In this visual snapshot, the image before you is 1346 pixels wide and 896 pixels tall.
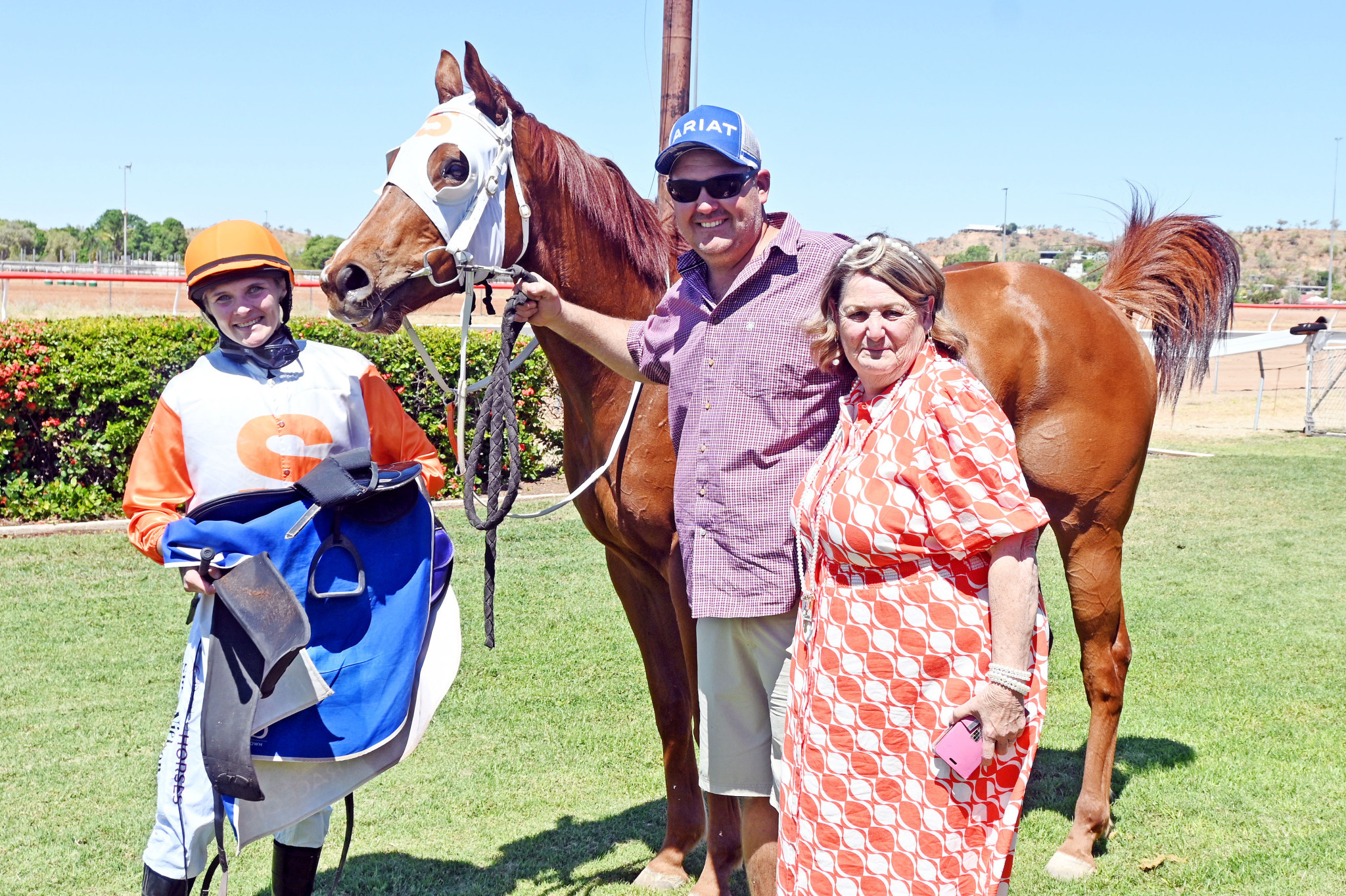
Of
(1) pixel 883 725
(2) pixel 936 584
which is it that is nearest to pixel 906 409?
(2) pixel 936 584

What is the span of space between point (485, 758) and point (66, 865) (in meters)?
1.58

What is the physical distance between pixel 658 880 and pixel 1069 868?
143 centimetres

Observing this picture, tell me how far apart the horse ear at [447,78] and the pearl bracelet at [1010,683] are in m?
2.33

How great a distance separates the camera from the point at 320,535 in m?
2.65

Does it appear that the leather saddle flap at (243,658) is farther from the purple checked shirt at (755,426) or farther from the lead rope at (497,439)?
the purple checked shirt at (755,426)

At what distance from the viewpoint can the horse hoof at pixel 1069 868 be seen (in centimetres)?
366

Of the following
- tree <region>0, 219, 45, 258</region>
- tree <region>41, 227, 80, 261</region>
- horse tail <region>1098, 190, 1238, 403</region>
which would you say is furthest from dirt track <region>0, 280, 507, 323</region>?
tree <region>0, 219, 45, 258</region>

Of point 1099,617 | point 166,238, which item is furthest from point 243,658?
point 166,238

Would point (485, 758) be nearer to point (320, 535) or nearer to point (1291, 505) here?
point (320, 535)

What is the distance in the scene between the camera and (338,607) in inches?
105

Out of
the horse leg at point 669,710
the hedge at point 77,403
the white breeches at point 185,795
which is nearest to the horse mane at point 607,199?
the horse leg at point 669,710

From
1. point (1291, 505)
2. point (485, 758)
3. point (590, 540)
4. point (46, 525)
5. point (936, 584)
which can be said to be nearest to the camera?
point (936, 584)

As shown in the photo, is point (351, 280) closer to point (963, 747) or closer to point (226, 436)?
point (226, 436)

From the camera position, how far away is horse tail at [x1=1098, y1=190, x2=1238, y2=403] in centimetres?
482
